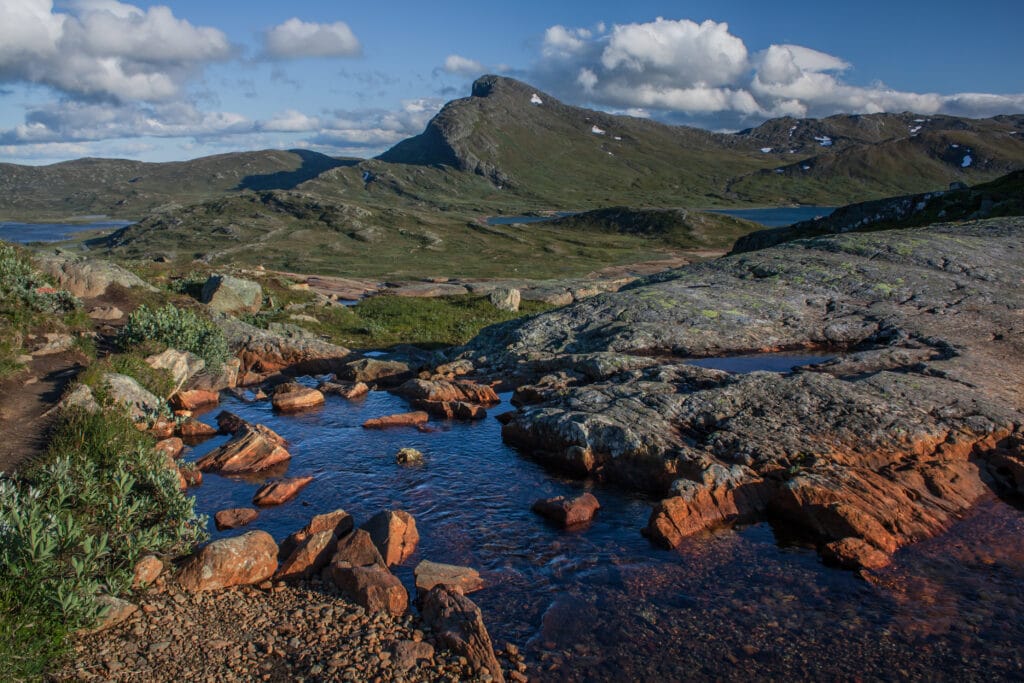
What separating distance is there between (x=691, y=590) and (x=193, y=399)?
19165 millimetres

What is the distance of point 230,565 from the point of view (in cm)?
1223

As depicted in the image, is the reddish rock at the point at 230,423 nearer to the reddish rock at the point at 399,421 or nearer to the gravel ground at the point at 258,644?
the reddish rock at the point at 399,421

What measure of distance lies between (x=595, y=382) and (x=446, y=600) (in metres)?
12.2

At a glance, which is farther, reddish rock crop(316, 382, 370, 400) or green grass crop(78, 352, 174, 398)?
reddish rock crop(316, 382, 370, 400)

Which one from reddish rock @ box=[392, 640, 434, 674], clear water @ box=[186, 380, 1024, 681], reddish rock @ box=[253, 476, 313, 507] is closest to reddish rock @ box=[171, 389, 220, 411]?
clear water @ box=[186, 380, 1024, 681]

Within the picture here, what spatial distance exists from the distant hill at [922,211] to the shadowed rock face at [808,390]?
675 inches

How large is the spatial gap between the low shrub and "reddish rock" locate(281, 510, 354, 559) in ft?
52.2

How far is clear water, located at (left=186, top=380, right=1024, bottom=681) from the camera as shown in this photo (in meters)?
10.3

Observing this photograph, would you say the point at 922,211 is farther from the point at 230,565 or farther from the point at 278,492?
the point at 230,565

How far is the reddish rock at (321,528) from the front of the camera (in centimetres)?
1335

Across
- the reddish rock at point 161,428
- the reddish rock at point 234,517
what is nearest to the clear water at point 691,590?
the reddish rock at point 234,517

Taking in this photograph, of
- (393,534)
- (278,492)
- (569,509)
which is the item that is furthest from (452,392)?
(393,534)

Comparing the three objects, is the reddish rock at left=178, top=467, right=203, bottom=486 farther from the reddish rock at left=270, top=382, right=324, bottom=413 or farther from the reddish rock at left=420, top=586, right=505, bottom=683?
the reddish rock at left=420, top=586, right=505, bottom=683

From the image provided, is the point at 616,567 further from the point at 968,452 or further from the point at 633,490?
the point at 968,452
